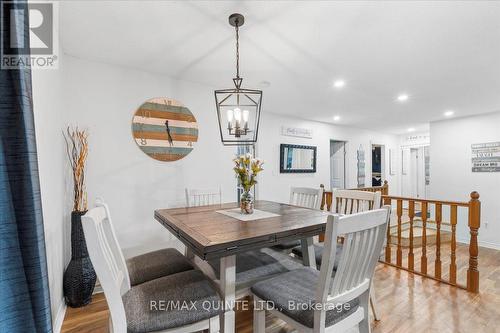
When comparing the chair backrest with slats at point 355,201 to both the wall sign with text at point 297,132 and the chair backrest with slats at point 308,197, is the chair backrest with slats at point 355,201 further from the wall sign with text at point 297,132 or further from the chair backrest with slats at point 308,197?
the wall sign with text at point 297,132

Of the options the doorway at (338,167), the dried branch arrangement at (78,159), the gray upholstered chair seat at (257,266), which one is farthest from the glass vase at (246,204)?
the doorway at (338,167)

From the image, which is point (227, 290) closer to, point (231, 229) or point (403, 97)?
point (231, 229)

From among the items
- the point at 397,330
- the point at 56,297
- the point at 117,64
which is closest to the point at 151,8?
the point at 117,64

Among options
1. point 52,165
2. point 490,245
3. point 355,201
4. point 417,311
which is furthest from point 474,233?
point 52,165

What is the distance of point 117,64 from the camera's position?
2.66 m

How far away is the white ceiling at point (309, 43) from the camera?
171 centimetres

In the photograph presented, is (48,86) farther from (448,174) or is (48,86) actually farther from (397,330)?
(448,174)

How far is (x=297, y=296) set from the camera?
1288mm

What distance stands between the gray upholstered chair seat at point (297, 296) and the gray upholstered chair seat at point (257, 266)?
0.38 feet

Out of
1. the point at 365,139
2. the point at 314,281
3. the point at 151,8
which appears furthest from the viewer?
the point at 365,139

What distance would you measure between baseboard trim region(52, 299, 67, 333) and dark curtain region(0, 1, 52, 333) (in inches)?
46.3

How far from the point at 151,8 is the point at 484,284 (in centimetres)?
434

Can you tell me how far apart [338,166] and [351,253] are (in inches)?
212

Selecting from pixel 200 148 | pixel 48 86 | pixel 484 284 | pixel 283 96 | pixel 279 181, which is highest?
pixel 283 96
